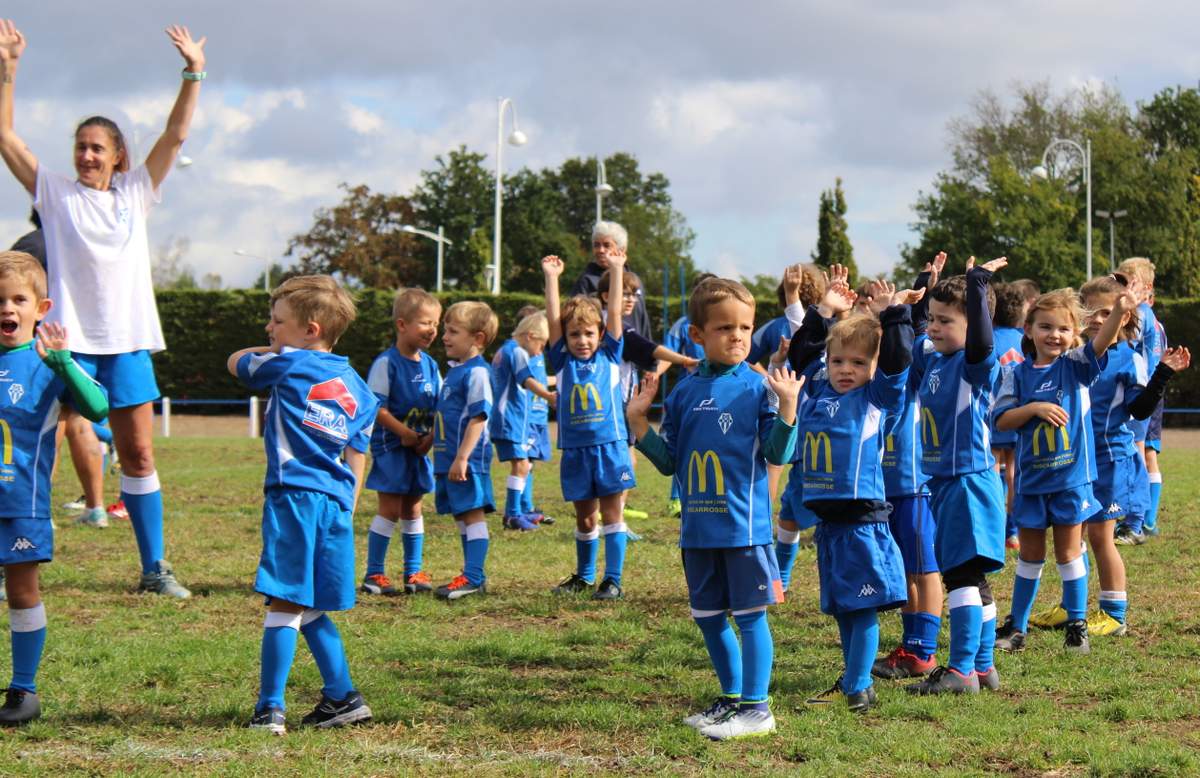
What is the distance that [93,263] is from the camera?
6785 mm

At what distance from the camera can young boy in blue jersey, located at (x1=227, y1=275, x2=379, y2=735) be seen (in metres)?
4.77

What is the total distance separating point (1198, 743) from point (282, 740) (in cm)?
340

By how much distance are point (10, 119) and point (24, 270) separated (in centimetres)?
180

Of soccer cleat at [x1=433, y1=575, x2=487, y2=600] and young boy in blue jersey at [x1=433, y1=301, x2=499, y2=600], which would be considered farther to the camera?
young boy in blue jersey at [x1=433, y1=301, x2=499, y2=600]

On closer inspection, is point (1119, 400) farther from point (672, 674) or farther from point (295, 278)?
point (295, 278)

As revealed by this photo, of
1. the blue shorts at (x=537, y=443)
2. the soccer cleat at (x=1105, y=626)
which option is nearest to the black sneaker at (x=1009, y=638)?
the soccer cleat at (x=1105, y=626)

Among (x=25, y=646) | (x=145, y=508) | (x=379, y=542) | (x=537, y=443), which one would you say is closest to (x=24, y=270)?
(x=25, y=646)

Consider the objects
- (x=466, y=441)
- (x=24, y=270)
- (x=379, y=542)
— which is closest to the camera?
(x=24, y=270)

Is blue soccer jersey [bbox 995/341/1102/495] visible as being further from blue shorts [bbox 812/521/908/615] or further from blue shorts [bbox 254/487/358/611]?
blue shorts [bbox 254/487/358/611]

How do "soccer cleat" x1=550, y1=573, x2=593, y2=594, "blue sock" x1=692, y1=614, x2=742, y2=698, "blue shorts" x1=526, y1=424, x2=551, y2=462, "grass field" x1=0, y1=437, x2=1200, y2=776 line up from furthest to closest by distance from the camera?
"blue shorts" x1=526, y1=424, x2=551, y2=462, "soccer cleat" x1=550, y1=573, x2=593, y2=594, "blue sock" x1=692, y1=614, x2=742, y2=698, "grass field" x1=0, y1=437, x2=1200, y2=776

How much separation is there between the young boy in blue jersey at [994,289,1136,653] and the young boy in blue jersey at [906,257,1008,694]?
0.62 m

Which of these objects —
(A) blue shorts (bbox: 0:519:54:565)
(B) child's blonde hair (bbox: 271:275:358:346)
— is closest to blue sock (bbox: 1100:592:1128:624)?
→ (B) child's blonde hair (bbox: 271:275:358:346)

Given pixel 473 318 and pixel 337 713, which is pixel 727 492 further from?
pixel 473 318

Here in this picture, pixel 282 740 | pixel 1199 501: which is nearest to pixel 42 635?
pixel 282 740
